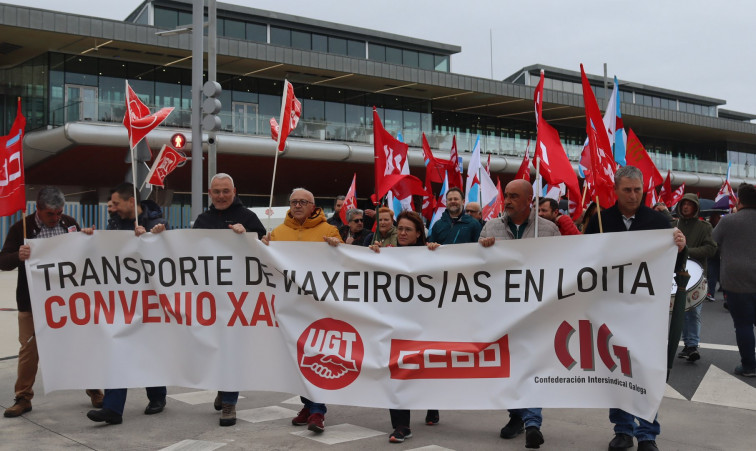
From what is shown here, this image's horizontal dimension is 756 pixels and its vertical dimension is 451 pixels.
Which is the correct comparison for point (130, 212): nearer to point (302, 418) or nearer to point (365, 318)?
point (302, 418)

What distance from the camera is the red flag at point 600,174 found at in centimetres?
622

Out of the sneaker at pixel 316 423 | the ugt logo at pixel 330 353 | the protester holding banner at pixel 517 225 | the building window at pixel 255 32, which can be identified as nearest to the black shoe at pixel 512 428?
the protester holding banner at pixel 517 225

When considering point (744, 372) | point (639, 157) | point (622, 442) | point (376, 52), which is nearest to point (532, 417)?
point (622, 442)

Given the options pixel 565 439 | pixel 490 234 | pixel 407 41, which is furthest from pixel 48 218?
pixel 407 41

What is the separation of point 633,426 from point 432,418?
1.57 metres

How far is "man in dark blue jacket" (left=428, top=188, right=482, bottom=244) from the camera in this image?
8032 millimetres

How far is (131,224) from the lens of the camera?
23.6 ft

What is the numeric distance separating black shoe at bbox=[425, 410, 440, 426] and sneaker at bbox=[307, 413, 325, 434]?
33.7 inches

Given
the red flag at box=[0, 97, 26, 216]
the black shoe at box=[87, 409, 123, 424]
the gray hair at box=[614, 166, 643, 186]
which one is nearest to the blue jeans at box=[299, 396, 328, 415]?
the black shoe at box=[87, 409, 123, 424]

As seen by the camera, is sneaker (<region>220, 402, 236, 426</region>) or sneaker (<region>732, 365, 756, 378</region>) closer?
sneaker (<region>220, 402, 236, 426</region>)

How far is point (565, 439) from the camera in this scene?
593 centimetres

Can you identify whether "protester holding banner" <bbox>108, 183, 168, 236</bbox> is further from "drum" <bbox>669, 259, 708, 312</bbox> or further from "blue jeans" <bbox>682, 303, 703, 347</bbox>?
"blue jeans" <bbox>682, 303, 703, 347</bbox>

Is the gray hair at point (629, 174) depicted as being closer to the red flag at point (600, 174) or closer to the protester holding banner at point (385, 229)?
the red flag at point (600, 174)

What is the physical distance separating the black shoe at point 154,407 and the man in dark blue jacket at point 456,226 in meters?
3.08
